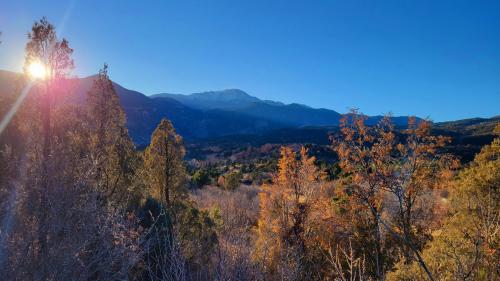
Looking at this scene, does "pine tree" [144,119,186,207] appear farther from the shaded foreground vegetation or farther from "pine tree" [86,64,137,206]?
"pine tree" [86,64,137,206]

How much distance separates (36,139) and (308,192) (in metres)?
11.7

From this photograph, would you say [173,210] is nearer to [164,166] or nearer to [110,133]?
[164,166]

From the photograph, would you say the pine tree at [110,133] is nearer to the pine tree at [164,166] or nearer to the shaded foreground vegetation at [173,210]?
the shaded foreground vegetation at [173,210]

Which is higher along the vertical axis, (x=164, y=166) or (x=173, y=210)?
(x=164, y=166)

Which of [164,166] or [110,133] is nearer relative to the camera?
[110,133]

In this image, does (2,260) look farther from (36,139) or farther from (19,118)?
(19,118)

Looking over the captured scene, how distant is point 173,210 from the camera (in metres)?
13.8

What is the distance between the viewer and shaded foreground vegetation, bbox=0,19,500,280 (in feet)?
21.1

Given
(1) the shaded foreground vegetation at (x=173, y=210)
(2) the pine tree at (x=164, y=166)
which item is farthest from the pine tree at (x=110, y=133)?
(2) the pine tree at (x=164, y=166)

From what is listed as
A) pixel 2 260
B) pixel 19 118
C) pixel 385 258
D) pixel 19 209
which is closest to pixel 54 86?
pixel 19 118

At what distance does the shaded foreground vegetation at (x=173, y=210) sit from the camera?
643 centimetres

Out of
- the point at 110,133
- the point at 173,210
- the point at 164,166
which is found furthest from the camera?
the point at 164,166

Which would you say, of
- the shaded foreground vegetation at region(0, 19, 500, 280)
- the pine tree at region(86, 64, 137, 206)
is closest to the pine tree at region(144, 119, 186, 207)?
the shaded foreground vegetation at region(0, 19, 500, 280)

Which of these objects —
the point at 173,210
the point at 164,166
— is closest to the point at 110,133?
the point at 164,166
